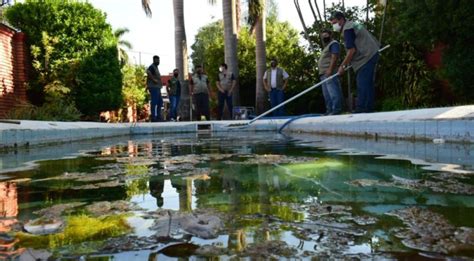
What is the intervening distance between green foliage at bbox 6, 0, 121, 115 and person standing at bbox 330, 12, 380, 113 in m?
8.81

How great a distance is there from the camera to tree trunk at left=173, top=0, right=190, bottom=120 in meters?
16.6

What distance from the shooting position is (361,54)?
27.8 feet

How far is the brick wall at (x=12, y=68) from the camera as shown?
42.9ft

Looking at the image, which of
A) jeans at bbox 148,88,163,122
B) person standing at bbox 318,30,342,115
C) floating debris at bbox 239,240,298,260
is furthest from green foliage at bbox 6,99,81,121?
floating debris at bbox 239,240,298,260

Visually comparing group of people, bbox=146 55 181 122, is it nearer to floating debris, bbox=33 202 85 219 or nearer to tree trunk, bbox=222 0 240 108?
tree trunk, bbox=222 0 240 108

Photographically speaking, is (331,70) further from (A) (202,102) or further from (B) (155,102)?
(A) (202,102)

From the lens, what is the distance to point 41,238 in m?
1.90

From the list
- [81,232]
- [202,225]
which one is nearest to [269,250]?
[202,225]

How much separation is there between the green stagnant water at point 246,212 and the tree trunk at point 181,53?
41.7 feet

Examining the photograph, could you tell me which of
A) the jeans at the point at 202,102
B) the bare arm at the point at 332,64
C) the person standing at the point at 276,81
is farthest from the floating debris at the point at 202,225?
the jeans at the point at 202,102

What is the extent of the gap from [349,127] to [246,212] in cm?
582

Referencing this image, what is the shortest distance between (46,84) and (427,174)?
42.9ft

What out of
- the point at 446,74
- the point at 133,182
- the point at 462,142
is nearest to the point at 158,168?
the point at 133,182

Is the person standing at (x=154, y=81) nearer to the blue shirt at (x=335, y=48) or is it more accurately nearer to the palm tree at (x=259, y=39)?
the palm tree at (x=259, y=39)
